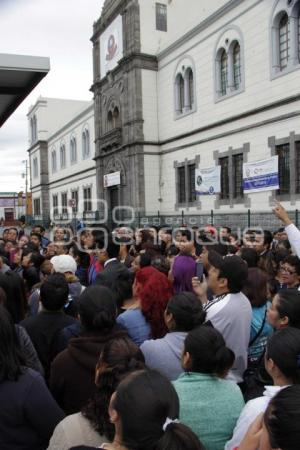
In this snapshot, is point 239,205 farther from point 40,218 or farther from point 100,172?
point 40,218

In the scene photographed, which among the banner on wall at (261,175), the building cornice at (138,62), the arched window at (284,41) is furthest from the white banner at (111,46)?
the banner on wall at (261,175)

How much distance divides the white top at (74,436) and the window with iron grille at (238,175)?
18.3 meters

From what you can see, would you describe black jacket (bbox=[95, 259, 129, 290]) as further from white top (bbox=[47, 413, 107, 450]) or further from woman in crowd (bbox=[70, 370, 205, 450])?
woman in crowd (bbox=[70, 370, 205, 450])

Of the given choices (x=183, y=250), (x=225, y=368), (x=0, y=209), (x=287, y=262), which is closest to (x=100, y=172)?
(x=183, y=250)

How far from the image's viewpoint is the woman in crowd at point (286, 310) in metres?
3.26

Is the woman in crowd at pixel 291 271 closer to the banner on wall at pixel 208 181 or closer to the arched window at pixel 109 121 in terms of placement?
the banner on wall at pixel 208 181

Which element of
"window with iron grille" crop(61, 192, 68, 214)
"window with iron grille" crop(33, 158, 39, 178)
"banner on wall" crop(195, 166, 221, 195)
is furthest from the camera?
"window with iron grille" crop(33, 158, 39, 178)

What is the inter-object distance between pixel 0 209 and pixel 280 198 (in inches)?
3181

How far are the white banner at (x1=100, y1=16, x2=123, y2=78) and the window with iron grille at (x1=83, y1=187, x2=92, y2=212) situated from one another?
9.97 meters

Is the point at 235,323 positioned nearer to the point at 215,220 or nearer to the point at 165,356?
the point at 165,356

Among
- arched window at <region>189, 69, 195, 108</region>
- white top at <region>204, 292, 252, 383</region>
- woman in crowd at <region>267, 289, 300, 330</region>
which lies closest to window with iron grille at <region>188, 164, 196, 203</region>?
arched window at <region>189, 69, 195, 108</region>

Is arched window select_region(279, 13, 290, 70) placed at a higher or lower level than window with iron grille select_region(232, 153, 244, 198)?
higher

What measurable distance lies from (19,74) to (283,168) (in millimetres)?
14650

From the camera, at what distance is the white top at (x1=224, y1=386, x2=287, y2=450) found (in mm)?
2158
